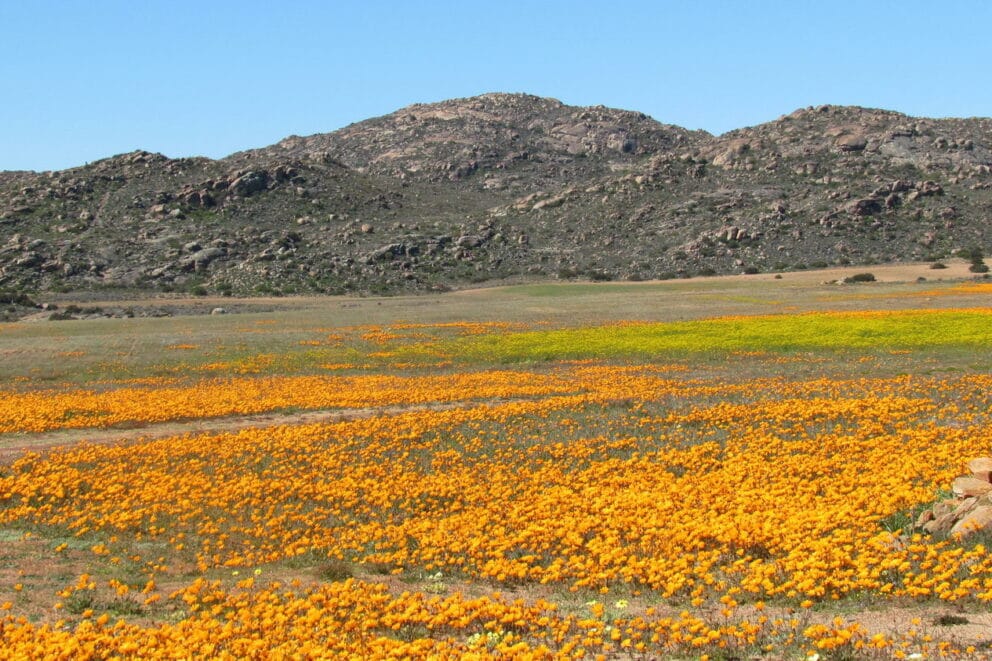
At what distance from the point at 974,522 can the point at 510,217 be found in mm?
123205

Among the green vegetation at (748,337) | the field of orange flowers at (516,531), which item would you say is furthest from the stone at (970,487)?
the green vegetation at (748,337)

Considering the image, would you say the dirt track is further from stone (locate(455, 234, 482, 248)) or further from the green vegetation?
stone (locate(455, 234, 482, 248))

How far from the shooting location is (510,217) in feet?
431

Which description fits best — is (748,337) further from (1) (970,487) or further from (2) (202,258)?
(2) (202,258)

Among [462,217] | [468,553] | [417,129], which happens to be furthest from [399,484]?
[417,129]

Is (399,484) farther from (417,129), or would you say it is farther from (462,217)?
(417,129)

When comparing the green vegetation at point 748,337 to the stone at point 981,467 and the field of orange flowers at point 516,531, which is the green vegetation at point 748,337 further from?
the stone at point 981,467

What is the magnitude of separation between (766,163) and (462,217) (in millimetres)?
47224

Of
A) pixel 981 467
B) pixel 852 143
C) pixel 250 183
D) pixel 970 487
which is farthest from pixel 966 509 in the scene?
A: pixel 852 143

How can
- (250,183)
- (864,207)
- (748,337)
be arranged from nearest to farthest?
(748,337) → (864,207) → (250,183)

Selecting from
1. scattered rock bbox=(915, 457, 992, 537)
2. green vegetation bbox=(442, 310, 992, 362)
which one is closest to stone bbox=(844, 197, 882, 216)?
green vegetation bbox=(442, 310, 992, 362)

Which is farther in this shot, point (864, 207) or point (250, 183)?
point (250, 183)

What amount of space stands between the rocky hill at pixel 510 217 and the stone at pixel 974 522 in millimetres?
92313

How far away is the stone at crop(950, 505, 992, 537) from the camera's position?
9.56 m
